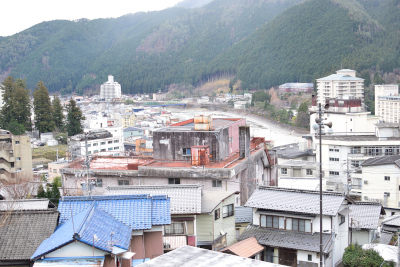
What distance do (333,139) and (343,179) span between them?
2.44 meters

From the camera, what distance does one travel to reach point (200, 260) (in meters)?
5.00

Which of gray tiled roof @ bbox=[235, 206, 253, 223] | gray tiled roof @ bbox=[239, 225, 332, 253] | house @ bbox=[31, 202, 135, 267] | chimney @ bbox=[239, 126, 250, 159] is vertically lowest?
gray tiled roof @ bbox=[239, 225, 332, 253]

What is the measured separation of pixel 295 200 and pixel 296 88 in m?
62.1

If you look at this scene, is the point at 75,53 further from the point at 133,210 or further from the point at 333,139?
the point at 133,210

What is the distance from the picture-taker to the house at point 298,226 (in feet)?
25.8

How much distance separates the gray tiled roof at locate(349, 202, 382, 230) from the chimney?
3.32m

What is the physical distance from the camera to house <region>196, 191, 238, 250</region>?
7.59 meters

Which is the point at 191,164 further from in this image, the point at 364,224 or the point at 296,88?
the point at 296,88

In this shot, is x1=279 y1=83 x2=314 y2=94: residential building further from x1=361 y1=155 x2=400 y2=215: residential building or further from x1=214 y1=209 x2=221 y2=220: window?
x1=214 y1=209 x2=221 y2=220: window

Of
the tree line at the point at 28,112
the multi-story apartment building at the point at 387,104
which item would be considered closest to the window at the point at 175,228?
the tree line at the point at 28,112

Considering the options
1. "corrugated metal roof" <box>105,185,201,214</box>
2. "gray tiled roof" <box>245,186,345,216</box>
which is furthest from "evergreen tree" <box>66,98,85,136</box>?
"gray tiled roof" <box>245,186,345,216</box>

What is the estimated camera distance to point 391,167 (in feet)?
51.6

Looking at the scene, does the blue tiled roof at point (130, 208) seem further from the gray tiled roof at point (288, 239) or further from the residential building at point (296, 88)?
the residential building at point (296, 88)

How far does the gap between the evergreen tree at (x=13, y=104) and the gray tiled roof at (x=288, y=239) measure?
30683mm
